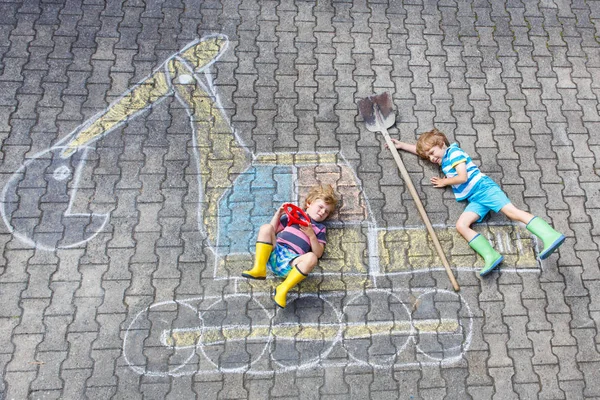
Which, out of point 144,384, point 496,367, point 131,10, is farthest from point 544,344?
point 131,10

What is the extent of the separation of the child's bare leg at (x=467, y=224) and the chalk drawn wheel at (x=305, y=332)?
1331 mm

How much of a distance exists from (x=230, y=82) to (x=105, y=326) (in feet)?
8.54

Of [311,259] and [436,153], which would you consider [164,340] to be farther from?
[436,153]

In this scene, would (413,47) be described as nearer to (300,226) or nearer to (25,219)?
(300,226)

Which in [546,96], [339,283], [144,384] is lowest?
[144,384]

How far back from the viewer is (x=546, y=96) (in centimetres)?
566

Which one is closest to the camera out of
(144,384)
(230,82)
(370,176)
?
(144,384)

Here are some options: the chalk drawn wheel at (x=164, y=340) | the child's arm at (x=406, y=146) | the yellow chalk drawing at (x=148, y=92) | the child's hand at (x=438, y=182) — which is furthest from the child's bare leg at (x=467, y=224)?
the yellow chalk drawing at (x=148, y=92)

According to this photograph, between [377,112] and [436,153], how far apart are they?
0.73 m

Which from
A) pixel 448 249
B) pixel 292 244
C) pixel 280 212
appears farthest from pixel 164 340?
pixel 448 249

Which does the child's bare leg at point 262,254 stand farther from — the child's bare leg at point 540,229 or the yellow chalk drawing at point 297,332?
the child's bare leg at point 540,229

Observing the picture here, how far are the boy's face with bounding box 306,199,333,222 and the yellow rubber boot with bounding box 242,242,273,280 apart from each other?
1.56 feet

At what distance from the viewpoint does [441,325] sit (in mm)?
4590

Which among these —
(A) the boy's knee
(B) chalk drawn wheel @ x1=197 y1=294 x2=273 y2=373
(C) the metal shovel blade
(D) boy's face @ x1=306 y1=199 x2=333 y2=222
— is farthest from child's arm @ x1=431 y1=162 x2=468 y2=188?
(B) chalk drawn wheel @ x1=197 y1=294 x2=273 y2=373
